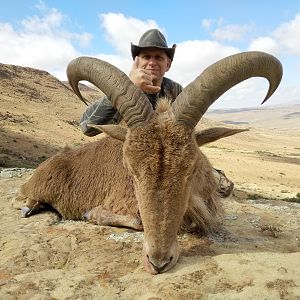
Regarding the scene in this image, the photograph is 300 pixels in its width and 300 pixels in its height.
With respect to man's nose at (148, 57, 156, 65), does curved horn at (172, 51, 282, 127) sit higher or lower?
lower

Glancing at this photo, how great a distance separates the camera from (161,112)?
5.67 m

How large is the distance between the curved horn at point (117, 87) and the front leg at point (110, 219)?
2159 mm

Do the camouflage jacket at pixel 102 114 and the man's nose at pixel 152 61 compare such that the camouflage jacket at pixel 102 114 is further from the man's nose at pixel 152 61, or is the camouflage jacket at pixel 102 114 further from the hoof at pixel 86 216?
the hoof at pixel 86 216

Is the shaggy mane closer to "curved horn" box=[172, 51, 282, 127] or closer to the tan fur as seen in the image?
the tan fur

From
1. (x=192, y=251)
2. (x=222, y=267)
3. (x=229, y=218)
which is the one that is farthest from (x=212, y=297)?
(x=229, y=218)

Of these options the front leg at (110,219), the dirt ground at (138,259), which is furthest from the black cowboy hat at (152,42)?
the dirt ground at (138,259)

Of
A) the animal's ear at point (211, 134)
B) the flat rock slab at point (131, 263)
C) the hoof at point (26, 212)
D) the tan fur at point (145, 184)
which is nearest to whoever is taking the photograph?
the flat rock slab at point (131, 263)

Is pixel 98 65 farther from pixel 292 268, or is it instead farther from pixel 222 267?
pixel 292 268

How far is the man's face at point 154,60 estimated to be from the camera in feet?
26.3

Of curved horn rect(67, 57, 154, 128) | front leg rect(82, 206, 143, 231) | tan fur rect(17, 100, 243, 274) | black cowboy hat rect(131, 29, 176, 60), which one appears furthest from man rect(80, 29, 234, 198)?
front leg rect(82, 206, 143, 231)

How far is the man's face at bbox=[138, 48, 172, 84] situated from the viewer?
802 cm

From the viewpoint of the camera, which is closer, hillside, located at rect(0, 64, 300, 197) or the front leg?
the front leg

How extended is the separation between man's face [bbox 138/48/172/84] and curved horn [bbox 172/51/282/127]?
2.68m

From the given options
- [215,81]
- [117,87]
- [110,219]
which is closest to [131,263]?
[110,219]
